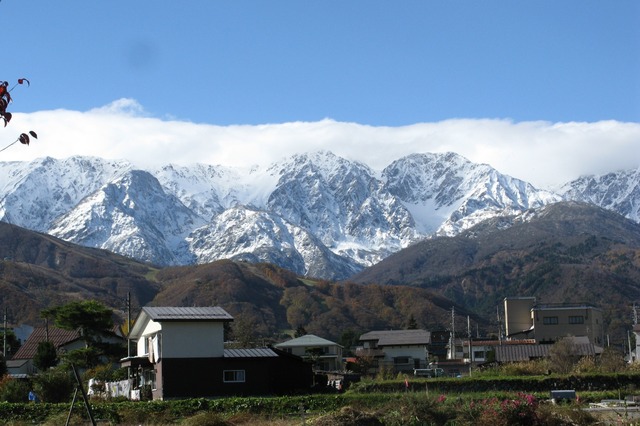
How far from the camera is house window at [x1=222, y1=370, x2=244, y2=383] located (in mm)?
45312

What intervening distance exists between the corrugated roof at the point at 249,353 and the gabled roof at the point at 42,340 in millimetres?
20413

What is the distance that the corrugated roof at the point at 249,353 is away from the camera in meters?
45.5

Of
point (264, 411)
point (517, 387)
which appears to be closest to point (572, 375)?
point (517, 387)

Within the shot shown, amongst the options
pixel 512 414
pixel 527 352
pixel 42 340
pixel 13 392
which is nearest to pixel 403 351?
pixel 527 352

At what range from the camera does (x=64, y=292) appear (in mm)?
177000

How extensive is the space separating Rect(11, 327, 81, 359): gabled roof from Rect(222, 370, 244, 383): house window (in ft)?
69.3

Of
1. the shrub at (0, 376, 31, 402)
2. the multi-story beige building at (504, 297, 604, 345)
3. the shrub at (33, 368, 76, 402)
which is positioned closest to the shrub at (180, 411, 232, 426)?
the shrub at (33, 368, 76, 402)

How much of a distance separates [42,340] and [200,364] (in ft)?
86.0

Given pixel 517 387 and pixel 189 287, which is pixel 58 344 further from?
pixel 189 287

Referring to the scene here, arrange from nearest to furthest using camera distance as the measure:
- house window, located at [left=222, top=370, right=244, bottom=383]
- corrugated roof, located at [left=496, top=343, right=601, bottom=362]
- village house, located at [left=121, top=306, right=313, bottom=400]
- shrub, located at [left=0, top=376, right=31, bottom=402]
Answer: shrub, located at [left=0, top=376, right=31, bottom=402] < village house, located at [left=121, top=306, right=313, bottom=400] < house window, located at [left=222, top=370, right=244, bottom=383] < corrugated roof, located at [left=496, top=343, right=601, bottom=362]

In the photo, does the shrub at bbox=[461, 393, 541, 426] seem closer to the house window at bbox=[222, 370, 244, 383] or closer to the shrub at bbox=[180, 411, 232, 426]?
the shrub at bbox=[180, 411, 232, 426]

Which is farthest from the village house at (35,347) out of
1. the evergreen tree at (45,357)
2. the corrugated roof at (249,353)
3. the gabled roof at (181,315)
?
the corrugated roof at (249,353)

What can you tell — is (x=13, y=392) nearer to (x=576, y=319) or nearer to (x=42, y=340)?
(x=42, y=340)

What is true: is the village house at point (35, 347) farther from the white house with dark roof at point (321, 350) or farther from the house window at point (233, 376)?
the white house with dark roof at point (321, 350)
